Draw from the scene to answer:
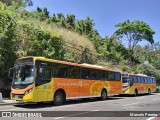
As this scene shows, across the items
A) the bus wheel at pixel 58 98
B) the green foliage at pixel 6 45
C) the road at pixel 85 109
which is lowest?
the road at pixel 85 109

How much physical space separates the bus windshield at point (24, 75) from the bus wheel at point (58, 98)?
2.63 m

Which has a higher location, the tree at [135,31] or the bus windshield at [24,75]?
the tree at [135,31]

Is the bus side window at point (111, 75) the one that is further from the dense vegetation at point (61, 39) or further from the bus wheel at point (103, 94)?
the dense vegetation at point (61, 39)

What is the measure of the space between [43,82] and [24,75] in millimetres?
1259

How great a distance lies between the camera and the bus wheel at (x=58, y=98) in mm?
18470

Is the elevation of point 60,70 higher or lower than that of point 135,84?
higher

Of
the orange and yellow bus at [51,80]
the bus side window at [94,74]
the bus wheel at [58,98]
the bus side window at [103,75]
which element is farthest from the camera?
the bus side window at [103,75]

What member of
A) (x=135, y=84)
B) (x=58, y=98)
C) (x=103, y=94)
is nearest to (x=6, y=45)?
(x=58, y=98)

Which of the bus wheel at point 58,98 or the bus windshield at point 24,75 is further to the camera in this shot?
the bus wheel at point 58,98

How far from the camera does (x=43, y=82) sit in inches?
683

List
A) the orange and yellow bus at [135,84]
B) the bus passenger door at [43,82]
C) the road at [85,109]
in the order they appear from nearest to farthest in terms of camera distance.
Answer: the road at [85,109] < the bus passenger door at [43,82] < the orange and yellow bus at [135,84]

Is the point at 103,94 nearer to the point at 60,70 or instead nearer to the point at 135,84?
the point at 60,70

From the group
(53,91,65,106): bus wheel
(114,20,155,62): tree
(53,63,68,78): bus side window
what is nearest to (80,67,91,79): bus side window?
(53,63,68,78): bus side window

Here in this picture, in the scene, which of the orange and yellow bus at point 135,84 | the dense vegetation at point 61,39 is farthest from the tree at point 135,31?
the orange and yellow bus at point 135,84
